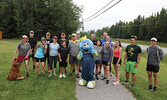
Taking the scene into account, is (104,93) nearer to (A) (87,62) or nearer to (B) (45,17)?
(A) (87,62)

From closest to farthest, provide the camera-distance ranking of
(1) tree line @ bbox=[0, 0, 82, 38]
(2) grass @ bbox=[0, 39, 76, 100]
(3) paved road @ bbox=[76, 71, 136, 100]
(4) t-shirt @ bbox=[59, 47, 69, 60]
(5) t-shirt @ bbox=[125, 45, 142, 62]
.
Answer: (2) grass @ bbox=[0, 39, 76, 100] < (3) paved road @ bbox=[76, 71, 136, 100] < (5) t-shirt @ bbox=[125, 45, 142, 62] < (4) t-shirt @ bbox=[59, 47, 69, 60] < (1) tree line @ bbox=[0, 0, 82, 38]

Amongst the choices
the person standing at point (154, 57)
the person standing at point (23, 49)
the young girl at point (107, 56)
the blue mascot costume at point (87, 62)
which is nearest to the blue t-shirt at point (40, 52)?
the person standing at point (23, 49)

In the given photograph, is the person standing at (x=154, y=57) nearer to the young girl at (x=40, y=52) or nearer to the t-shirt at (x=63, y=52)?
the t-shirt at (x=63, y=52)

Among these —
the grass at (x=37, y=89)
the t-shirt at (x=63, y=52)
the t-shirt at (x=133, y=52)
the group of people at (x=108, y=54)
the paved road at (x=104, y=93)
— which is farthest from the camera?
the t-shirt at (x=63, y=52)

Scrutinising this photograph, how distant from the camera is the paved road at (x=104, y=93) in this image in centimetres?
380

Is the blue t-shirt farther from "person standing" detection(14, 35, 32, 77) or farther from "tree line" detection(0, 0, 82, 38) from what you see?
"tree line" detection(0, 0, 82, 38)

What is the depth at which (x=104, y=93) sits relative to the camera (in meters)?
4.11

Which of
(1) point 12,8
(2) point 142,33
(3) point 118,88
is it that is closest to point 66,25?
(1) point 12,8

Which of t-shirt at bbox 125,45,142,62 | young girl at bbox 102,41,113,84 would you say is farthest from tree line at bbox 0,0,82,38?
t-shirt at bbox 125,45,142,62

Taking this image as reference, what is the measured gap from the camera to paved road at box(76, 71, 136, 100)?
380 centimetres

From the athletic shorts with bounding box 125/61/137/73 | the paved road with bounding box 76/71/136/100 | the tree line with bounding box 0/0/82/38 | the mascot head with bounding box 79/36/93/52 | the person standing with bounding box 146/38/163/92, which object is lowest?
the paved road with bounding box 76/71/136/100

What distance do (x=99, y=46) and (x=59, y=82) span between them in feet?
7.94

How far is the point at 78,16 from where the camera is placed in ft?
106

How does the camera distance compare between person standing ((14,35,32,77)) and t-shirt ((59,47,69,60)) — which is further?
t-shirt ((59,47,69,60))
